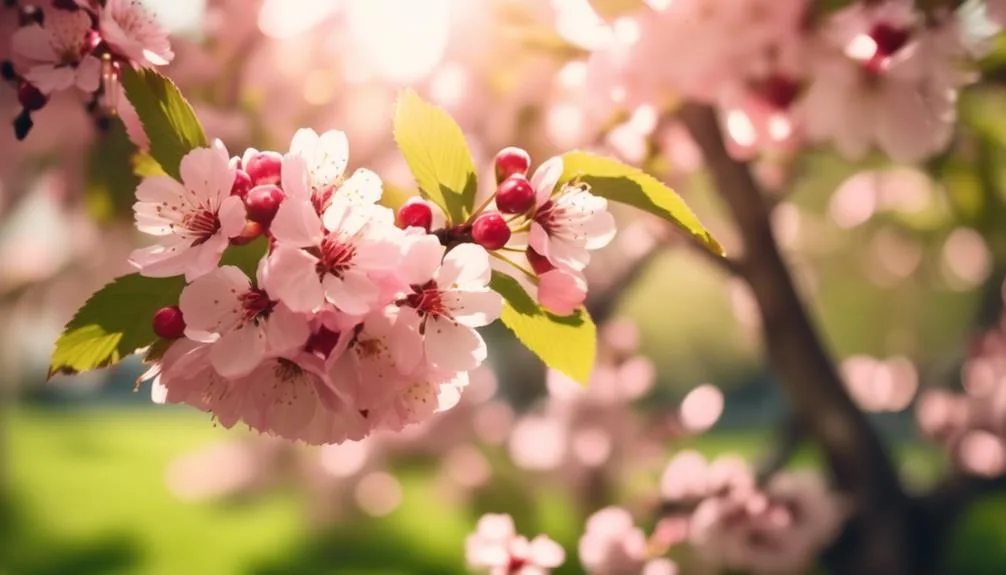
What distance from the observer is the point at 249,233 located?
53 centimetres

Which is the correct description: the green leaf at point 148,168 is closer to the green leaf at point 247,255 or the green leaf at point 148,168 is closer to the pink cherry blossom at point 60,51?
the pink cherry blossom at point 60,51

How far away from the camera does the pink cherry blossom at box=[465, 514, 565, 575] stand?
842mm

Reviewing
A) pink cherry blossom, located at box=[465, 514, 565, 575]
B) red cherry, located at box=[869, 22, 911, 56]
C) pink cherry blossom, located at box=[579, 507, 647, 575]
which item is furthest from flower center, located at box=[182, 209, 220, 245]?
pink cherry blossom, located at box=[579, 507, 647, 575]

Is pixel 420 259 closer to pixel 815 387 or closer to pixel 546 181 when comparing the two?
pixel 546 181

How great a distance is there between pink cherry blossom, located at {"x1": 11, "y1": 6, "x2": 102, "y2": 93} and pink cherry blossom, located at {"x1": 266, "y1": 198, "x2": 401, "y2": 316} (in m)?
0.30

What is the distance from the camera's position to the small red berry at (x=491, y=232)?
55 cm

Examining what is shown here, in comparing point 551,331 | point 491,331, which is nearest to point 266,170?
point 551,331

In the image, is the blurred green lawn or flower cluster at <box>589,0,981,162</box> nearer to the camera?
flower cluster at <box>589,0,981,162</box>

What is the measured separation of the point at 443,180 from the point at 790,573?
1.27m

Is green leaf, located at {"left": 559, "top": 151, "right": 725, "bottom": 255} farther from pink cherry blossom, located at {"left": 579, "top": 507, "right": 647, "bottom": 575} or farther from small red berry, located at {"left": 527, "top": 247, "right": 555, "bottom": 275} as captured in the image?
pink cherry blossom, located at {"left": 579, "top": 507, "right": 647, "bottom": 575}

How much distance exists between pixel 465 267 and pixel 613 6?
0.47 metres

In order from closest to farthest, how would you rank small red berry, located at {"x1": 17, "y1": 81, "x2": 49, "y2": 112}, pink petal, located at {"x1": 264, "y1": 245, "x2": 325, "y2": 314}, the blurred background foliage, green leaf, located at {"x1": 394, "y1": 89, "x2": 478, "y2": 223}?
pink petal, located at {"x1": 264, "y1": 245, "x2": 325, "y2": 314}, green leaf, located at {"x1": 394, "y1": 89, "x2": 478, "y2": 223}, small red berry, located at {"x1": 17, "y1": 81, "x2": 49, "y2": 112}, the blurred background foliage

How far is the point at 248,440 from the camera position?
9.12 ft

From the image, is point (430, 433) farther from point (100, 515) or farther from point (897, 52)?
point (897, 52)
